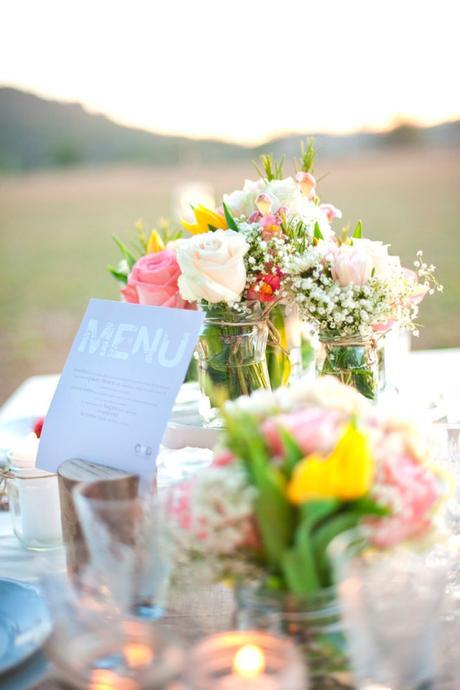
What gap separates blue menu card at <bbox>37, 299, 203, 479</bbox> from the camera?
1001mm

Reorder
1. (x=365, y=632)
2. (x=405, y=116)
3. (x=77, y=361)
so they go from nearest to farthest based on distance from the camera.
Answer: (x=365, y=632), (x=77, y=361), (x=405, y=116)

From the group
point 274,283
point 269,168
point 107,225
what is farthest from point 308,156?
point 107,225

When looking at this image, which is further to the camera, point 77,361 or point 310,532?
point 77,361

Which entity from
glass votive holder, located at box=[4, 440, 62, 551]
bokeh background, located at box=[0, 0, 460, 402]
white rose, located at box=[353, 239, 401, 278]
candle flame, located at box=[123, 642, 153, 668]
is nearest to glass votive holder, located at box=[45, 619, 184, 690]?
candle flame, located at box=[123, 642, 153, 668]

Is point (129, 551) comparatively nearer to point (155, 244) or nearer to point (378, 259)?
point (378, 259)

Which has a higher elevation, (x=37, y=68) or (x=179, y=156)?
(x=37, y=68)

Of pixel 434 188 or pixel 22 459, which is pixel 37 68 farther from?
pixel 22 459

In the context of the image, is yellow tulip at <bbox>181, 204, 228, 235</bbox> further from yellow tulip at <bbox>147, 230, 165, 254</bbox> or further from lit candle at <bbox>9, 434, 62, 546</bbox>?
lit candle at <bbox>9, 434, 62, 546</bbox>

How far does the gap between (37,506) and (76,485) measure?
25 centimetres

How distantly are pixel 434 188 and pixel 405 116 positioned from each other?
2.44m

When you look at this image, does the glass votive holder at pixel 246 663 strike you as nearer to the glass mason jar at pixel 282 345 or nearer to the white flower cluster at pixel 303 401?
the white flower cluster at pixel 303 401

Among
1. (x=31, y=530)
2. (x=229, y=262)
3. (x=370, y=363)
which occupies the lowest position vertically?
(x=31, y=530)

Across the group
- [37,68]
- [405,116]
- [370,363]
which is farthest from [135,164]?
[370,363]

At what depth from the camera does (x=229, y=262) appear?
118cm
